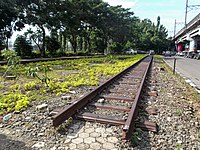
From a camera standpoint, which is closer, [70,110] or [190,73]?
[70,110]

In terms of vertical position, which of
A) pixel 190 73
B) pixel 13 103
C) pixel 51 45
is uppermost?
pixel 51 45

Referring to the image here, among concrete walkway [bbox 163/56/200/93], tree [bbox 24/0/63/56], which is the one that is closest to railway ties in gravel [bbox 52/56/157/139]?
concrete walkway [bbox 163/56/200/93]

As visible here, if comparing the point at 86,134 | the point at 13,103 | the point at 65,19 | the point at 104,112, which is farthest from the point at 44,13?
the point at 86,134

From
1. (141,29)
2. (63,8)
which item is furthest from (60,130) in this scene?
(141,29)

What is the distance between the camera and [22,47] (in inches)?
914

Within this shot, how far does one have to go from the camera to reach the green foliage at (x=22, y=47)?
76.1 ft

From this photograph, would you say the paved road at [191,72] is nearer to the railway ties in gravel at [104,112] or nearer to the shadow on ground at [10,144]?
the railway ties in gravel at [104,112]

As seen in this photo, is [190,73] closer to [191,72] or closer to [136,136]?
[191,72]

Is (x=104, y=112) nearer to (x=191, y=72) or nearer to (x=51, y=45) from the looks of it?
(x=191, y=72)

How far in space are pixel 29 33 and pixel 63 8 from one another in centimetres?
531

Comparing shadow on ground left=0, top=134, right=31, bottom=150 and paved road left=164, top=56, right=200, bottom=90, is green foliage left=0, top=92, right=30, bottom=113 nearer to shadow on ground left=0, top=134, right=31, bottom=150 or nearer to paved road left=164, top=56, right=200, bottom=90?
shadow on ground left=0, top=134, right=31, bottom=150

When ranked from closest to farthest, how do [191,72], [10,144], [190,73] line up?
[10,144] → [190,73] → [191,72]

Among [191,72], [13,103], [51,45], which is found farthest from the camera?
[51,45]

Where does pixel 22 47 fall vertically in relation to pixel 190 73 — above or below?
above
